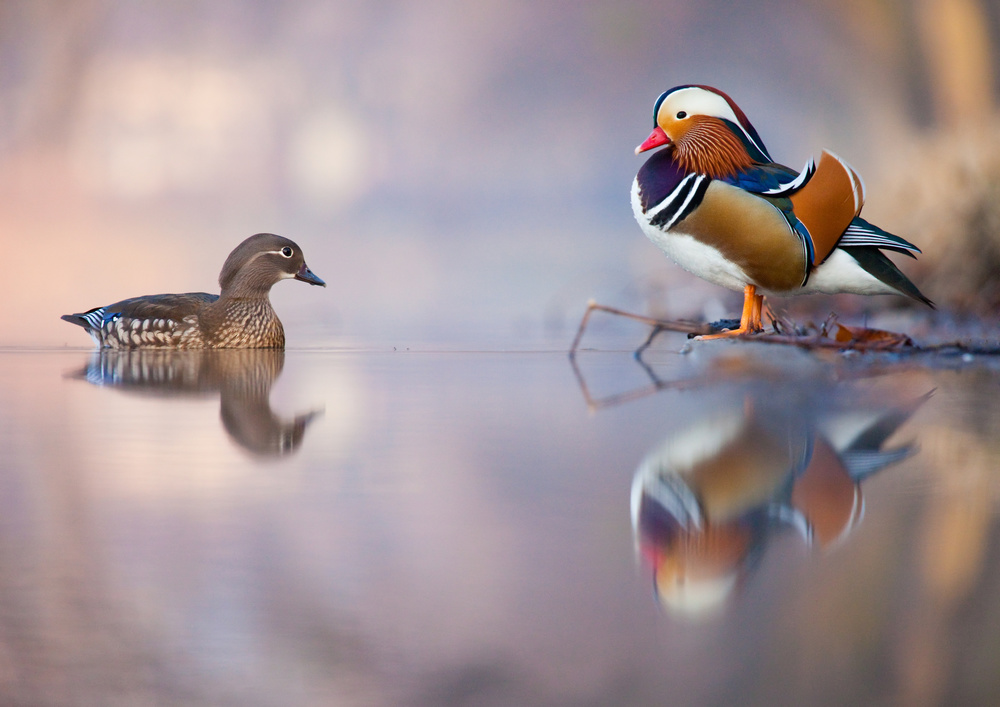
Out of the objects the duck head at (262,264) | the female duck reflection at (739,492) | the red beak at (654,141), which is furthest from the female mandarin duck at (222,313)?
the female duck reflection at (739,492)

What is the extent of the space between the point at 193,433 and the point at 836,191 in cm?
144

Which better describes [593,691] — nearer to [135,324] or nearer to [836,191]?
[836,191]

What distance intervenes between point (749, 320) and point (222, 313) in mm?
1705

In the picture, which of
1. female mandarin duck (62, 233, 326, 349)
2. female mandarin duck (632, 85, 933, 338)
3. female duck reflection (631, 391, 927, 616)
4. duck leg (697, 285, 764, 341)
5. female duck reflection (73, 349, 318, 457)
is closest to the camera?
female duck reflection (631, 391, 927, 616)

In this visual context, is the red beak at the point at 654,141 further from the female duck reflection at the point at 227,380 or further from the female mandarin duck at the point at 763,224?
the female duck reflection at the point at 227,380

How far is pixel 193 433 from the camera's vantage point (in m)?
1.06

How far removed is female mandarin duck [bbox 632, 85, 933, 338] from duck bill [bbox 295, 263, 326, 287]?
1465mm

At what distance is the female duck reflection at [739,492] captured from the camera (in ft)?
1.75

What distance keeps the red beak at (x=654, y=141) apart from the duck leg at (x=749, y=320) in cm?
39

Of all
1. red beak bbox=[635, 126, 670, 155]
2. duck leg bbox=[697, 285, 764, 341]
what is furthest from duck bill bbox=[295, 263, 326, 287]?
duck leg bbox=[697, 285, 764, 341]

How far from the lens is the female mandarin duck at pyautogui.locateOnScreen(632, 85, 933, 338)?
1822 millimetres

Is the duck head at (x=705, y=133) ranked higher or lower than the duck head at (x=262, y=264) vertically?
higher

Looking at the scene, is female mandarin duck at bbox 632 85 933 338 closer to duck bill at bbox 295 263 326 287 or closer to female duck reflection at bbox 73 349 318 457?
female duck reflection at bbox 73 349 318 457

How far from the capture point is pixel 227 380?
1713 millimetres
